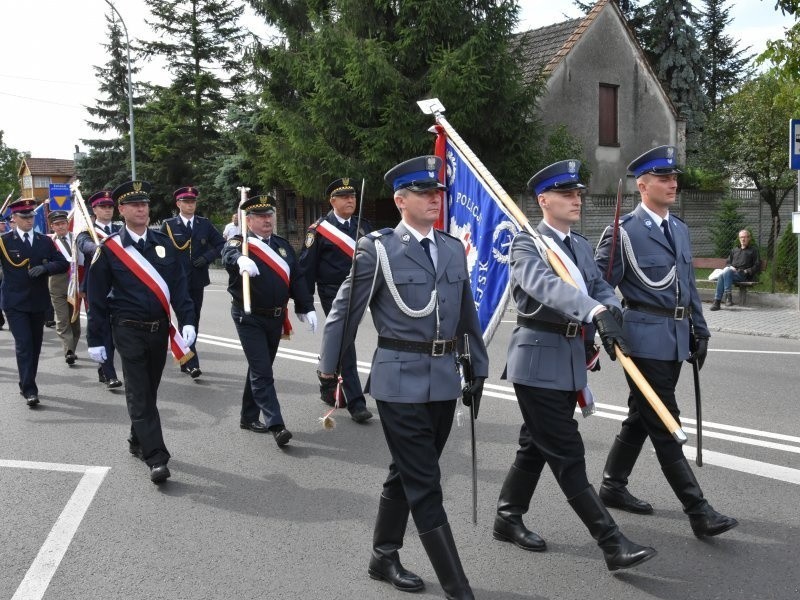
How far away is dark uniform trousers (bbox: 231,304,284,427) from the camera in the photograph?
6.48 metres

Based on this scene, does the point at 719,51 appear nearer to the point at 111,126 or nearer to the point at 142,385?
the point at 111,126

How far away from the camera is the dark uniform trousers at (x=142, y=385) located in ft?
18.7

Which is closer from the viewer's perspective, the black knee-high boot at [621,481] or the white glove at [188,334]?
the black knee-high boot at [621,481]

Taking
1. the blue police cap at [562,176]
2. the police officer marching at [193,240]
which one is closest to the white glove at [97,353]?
the blue police cap at [562,176]

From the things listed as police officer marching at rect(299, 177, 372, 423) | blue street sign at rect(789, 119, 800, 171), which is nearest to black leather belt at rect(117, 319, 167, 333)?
police officer marching at rect(299, 177, 372, 423)

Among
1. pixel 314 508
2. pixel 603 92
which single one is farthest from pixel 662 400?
pixel 603 92

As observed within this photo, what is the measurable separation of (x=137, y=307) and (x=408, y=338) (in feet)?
8.97

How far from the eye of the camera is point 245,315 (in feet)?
21.8

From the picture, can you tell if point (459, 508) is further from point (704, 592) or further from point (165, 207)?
point (165, 207)

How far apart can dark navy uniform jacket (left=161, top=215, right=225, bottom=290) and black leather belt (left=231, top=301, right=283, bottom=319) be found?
349cm

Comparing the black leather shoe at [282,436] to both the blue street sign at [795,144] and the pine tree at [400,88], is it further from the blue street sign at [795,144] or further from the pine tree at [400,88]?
the pine tree at [400,88]

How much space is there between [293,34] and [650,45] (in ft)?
73.0

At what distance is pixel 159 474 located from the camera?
555cm

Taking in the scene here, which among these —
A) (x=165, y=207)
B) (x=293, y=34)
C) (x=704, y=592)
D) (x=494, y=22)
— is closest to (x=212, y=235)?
(x=704, y=592)
